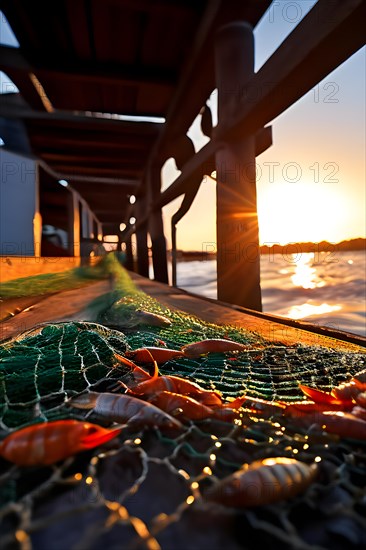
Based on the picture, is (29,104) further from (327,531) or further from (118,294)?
(327,531)

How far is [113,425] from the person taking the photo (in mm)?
1095

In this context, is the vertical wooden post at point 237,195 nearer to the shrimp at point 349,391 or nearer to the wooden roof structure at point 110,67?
the wooden roof structure at point 110,67

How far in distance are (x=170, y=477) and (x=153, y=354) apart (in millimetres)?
951

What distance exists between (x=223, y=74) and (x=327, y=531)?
5.13 meters

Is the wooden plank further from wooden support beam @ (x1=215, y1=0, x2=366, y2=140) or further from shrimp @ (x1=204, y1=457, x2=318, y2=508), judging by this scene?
wooden support beam @ (x1=215, y1=0, x2=366, y2=140)

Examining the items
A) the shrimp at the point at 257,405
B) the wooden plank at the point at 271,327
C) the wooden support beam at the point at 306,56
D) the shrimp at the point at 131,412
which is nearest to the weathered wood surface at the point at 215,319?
the wooden plank at the point at 271,327

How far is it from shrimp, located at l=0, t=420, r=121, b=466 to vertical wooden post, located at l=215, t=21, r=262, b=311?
3.72 meters

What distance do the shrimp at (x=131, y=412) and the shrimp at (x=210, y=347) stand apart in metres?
0.81

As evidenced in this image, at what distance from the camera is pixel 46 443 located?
896mm

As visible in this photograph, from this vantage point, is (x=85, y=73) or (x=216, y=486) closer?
(x=216, y=486)

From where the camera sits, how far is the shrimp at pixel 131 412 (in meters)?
1.08

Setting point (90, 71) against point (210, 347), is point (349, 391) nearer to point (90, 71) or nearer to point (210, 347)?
point (210, 347)

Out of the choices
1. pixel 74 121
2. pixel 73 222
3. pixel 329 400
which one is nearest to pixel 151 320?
pixel 329 400

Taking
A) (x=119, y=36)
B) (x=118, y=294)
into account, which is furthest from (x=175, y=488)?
(x=119, y=36)
